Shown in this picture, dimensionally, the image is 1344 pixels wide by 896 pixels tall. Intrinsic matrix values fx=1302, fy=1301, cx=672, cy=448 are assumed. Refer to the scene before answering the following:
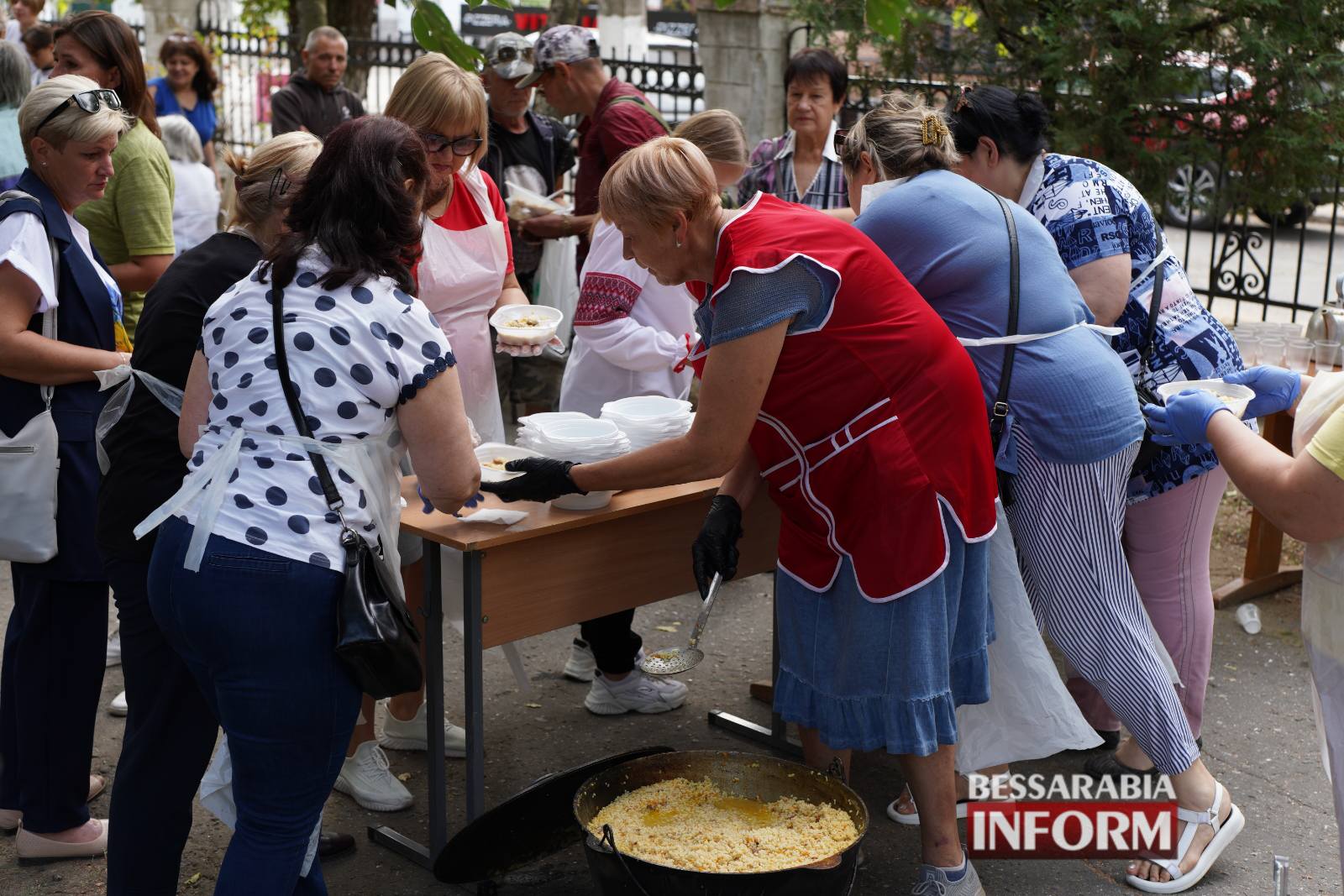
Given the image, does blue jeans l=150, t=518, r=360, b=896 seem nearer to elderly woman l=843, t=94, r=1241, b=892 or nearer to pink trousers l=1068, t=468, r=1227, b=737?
elderly woman l=843, t=94, r=1241, b=892

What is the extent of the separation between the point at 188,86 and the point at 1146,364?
6826mm

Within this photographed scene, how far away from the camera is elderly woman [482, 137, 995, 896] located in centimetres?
256

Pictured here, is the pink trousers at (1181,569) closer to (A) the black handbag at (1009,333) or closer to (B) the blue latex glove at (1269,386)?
(A) the black handbag at (1009,333)

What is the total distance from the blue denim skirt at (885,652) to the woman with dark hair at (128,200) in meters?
1.97

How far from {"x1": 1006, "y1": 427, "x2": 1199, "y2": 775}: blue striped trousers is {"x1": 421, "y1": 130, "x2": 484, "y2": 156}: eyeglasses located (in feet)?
5.30

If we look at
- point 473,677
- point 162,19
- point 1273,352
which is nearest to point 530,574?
point 473,677

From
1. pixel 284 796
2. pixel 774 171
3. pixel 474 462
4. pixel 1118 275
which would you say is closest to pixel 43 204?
pixel 474 462

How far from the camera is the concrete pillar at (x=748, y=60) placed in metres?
8.97

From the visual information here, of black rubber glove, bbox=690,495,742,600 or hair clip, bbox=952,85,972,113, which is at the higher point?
hair clip, bbox=952,85,972,113

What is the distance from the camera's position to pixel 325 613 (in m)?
2.25

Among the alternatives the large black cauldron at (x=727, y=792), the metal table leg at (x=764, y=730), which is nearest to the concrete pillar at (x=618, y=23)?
the metal table leg at (x=764, y=730)

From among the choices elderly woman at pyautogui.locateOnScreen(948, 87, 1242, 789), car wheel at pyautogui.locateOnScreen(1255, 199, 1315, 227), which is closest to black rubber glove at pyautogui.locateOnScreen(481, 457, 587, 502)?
elderly woman at pyautogui.locateOnScreen(948, 87, 1242, 789)

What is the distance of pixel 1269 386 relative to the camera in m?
2.57

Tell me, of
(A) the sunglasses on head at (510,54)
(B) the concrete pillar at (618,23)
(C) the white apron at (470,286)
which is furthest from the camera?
(B) the concrete pillar at (618,23)
